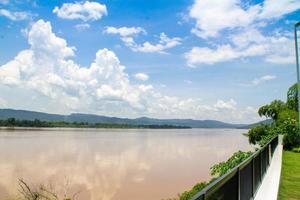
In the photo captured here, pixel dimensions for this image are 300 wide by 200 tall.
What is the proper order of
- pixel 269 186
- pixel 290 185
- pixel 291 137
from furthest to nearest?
1. pixel 291 137
2. pixel 290 185
3. pixel 269 186

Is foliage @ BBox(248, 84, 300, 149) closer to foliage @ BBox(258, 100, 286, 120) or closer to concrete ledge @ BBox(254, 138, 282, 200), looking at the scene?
foliage @ BBox(258, 100, 286, 120)

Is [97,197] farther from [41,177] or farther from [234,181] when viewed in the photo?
[234,181]

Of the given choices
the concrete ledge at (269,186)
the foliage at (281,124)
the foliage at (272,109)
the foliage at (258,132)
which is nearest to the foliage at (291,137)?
the foliage at (281,124)

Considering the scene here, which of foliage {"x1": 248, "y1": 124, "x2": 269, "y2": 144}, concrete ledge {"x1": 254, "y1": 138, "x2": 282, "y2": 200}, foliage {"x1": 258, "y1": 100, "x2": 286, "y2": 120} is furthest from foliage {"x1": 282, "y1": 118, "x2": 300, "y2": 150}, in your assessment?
concrete ledge {"x1": 254, "y1": 138, "x2": 282, "y2": 200}

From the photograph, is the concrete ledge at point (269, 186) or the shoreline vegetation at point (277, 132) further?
the shoreline vegetation at point (277, 132)

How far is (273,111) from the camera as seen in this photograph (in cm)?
4912

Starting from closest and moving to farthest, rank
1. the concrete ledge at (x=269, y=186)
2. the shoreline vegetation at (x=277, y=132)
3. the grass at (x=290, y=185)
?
1. the concrete ledge at (x=269, y=186)
2. the grass at (x=290, y=185)
3. the shoreline vegetation at (x=277, y=132)

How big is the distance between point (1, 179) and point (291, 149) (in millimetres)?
23597

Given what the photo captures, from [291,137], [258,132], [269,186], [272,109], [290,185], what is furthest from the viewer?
[272,109]

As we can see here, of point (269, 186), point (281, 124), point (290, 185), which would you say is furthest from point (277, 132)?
point (269, 186)

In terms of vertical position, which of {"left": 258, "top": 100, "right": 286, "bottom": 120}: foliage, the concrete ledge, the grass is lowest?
Result: the grass

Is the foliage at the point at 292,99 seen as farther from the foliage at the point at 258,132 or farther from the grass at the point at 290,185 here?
the grass at the point at 290,185

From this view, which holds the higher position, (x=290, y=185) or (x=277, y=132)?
(x=277, y=132)

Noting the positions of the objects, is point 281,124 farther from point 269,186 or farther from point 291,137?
point 269,186
